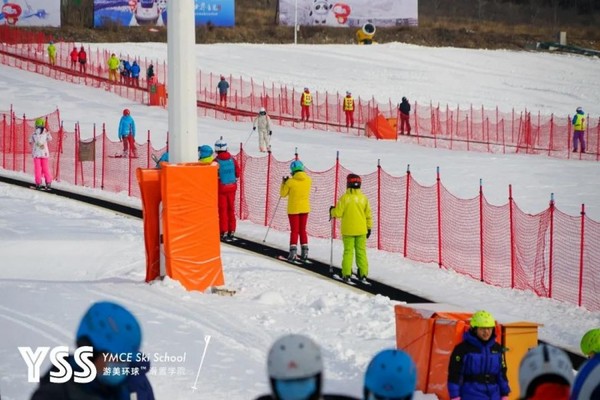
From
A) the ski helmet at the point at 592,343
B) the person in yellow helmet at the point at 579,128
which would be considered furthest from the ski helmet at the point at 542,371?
the person in yellow helmet at the point at 579,128

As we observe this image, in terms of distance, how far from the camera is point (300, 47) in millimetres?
69062

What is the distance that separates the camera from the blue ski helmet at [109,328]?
15.9ft

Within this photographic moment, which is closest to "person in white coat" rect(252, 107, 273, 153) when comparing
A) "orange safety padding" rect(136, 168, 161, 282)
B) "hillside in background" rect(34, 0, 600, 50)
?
"orange safety padding" rect(136, 168, 161, 282)

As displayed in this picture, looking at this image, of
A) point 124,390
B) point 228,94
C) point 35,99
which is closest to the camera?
point 124,390

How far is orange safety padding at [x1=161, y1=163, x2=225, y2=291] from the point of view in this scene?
14688mm

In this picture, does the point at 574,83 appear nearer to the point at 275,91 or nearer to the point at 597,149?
the point at 275,91

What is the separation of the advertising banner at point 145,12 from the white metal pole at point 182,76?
53.5m

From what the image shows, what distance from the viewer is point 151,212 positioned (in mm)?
14984

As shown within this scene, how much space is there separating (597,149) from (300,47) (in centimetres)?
3232

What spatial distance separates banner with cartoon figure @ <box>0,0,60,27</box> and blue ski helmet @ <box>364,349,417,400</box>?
61.8 metres

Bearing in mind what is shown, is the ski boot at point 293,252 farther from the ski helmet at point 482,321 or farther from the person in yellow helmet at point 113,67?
the person in yellow helmet at point 113,67

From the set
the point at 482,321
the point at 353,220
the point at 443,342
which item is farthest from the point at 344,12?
the point at 482,321

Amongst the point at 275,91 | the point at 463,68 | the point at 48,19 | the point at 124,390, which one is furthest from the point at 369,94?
the point at 124,390

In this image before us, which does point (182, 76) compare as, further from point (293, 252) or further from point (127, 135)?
point (127, 135)
